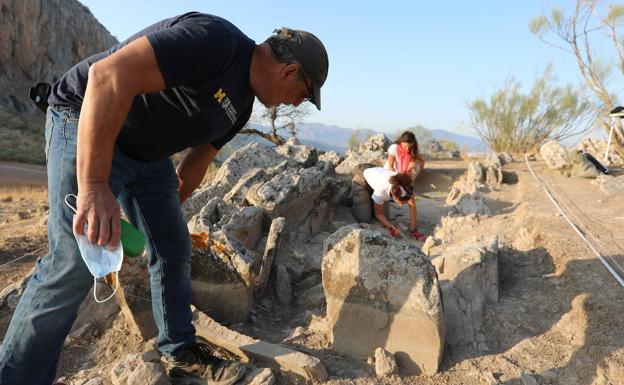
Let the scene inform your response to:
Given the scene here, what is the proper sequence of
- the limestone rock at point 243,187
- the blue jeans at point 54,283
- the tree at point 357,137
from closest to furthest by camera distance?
1. the blue jeans at point 54,283
2. the limestone rock at point 243,187
3. the tree at point 357,137

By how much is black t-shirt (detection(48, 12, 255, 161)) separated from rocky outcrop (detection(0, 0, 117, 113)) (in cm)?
2599

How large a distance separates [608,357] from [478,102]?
13.6 m

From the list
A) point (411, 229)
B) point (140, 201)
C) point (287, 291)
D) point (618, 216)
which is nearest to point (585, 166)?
point (618, 216)

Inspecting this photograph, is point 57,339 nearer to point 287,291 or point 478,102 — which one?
point 287,291

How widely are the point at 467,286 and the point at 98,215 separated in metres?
2.29

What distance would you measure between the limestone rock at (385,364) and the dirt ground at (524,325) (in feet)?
0.15

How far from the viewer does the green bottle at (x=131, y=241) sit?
5.07ft

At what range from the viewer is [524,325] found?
2643 mm

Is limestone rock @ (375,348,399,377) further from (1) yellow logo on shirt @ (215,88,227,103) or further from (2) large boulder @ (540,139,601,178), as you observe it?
(2) large boulder @ (540,139,601,178)

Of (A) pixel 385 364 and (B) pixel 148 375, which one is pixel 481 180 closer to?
(A) pixel 385 364

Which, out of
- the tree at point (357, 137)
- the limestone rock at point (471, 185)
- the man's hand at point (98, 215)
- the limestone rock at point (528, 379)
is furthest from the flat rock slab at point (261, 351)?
the tree at point (357, 137)

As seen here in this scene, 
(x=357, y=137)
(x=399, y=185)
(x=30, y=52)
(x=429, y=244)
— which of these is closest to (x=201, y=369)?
(x=429, y=244)

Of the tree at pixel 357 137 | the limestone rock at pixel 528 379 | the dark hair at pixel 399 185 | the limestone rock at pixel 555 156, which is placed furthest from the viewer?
the tree at pixel 357 137

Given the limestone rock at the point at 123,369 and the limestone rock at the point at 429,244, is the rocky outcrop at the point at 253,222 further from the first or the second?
the limestone rock at the point at 429,244
